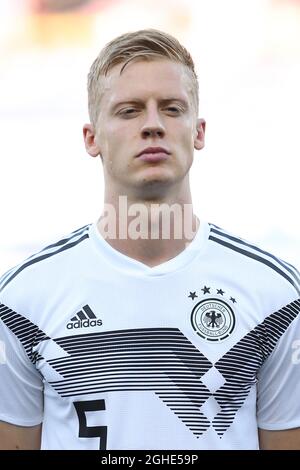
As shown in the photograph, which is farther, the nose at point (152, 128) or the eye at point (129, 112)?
the eye at point (129, 112)

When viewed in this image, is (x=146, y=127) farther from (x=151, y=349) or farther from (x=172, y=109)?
(x=151, y=349)

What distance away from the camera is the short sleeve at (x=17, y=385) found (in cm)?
527

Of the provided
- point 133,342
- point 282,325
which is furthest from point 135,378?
point 282,325

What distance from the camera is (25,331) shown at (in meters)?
5.21

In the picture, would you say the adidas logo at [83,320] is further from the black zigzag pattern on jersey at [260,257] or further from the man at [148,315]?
the black zigzag pattern on jersey at [260,257]

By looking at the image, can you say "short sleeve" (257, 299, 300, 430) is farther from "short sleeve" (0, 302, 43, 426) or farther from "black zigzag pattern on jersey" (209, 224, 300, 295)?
"short sleeve" (0, 302, 43, 426)

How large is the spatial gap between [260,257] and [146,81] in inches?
55.2

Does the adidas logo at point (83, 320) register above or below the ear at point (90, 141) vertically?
below

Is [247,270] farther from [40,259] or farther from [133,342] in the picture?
[40,259]

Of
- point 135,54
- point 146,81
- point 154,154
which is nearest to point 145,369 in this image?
point 154,154

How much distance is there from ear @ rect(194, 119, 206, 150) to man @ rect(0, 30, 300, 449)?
0.5 inches


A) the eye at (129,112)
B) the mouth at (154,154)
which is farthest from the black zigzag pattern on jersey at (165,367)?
the eye at (129,112)

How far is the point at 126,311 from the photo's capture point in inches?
202

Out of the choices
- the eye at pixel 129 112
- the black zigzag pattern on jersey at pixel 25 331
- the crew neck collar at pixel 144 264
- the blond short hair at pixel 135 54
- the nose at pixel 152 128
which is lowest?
the black zigzag pattern on jersey at pixel 25 331
